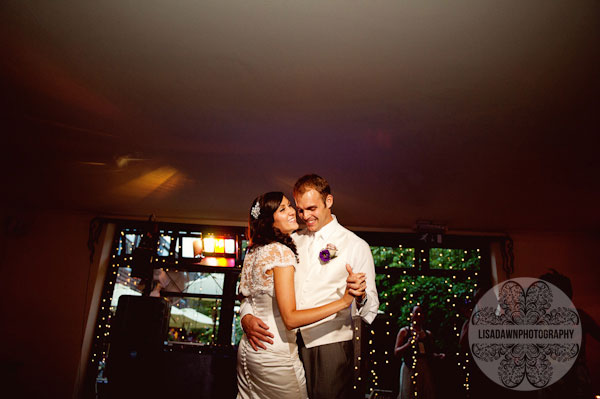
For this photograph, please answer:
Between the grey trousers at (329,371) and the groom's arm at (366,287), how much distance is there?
205 mm

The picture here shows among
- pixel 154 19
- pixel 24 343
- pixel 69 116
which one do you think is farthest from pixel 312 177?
pixel 24 343

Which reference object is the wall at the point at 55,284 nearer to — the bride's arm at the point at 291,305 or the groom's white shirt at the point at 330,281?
the groom's white shirt at the point at 330,281

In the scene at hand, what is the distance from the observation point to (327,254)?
2145mm

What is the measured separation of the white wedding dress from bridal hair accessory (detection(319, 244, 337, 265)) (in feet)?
0.57

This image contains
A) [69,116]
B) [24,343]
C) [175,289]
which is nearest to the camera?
[69,116]

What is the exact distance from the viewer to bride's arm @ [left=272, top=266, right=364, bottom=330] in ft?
6.12

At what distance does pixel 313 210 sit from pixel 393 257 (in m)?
10.2

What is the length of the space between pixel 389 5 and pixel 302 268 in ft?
4.94

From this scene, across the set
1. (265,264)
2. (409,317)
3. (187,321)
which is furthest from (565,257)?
(187,321)

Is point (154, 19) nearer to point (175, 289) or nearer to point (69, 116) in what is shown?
point (69, 116)

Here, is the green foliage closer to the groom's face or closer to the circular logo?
the circular logo

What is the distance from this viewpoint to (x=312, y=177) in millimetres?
2490

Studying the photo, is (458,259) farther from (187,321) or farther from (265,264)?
(265,264)

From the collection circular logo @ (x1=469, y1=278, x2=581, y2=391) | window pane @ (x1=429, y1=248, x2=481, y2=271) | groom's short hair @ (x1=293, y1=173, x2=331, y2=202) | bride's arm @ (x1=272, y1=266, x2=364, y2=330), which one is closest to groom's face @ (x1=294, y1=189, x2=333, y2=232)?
groom's short hair @ (x1=293, y1=173, x2=331, y2=202)
